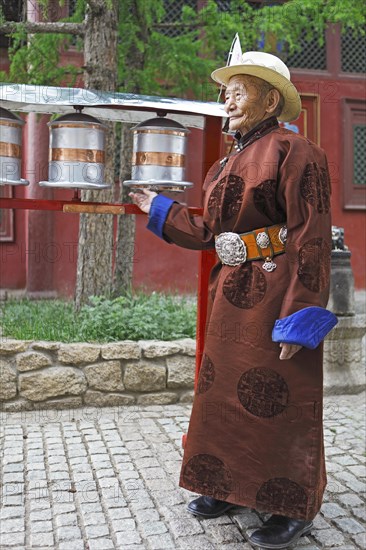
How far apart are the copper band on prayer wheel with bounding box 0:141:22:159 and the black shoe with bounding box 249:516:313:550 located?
199 cm

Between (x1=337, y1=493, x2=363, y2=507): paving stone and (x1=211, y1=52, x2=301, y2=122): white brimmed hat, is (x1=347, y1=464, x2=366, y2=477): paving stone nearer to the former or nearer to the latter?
(x1=337, y1=493, x2=363, y2=507): paving stone

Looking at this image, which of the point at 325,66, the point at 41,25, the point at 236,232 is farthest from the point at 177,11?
the point at 236,232

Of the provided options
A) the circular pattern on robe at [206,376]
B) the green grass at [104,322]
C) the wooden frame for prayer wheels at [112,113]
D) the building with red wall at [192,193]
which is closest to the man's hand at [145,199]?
the wooden frame for prayer wheels at [112,113]

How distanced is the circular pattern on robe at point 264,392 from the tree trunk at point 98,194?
3367 mm

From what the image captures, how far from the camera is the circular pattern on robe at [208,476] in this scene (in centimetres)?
294

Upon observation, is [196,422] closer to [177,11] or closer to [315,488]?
[315,488]

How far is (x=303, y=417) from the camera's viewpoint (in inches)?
111

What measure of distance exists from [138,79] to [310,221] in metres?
4.38

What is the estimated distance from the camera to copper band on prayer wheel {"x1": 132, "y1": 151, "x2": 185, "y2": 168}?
333 centimetres

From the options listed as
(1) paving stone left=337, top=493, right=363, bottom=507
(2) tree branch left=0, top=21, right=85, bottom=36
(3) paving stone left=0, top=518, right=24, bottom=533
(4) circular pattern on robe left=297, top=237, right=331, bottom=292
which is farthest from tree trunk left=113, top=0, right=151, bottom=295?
(4) circular pattern on robe left=297, top=237, right=331, bottom=292

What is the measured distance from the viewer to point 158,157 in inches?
131

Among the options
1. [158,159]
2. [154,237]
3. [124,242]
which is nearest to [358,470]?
[158,159]

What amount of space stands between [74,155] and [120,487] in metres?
1.66

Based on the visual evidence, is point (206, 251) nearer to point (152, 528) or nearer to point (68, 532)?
point (152, 528)
